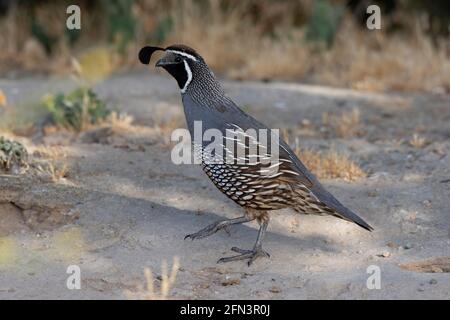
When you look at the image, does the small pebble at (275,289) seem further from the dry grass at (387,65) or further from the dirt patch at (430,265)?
the dry grass at (387,65)

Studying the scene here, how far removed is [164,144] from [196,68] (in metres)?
1.77

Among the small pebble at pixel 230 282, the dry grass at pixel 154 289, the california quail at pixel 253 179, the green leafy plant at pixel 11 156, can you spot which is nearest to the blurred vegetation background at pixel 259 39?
the green leafy plant at pixel 11 156

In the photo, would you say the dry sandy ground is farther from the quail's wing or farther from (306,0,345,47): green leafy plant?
(306,0,345,47): green leafy plant

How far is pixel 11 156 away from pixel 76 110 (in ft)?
5.11

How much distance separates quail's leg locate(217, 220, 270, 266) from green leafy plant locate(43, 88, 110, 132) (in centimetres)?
279

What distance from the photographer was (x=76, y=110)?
8.27 meters

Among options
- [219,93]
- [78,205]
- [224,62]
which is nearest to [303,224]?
[219,93]

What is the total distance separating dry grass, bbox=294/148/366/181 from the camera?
716cm

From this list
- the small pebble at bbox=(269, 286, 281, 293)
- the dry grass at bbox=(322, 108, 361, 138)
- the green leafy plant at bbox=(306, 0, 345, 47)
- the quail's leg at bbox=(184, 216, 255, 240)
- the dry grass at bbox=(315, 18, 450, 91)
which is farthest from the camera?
the green leafy plant at bbox=(306, 0, 345, 47)

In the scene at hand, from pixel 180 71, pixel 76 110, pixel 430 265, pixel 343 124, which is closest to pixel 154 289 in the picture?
pixel 180 71

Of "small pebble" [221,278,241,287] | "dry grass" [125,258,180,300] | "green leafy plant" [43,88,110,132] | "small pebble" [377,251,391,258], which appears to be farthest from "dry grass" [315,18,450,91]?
"dry grass" [125,258,180,300]

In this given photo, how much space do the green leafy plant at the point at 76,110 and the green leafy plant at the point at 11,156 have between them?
1369mm

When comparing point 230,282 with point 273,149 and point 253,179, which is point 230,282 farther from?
point 273,149

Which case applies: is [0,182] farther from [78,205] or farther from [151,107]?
[151,107]
